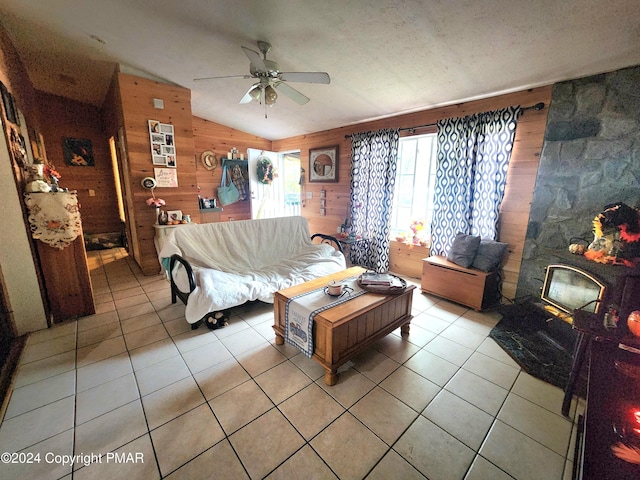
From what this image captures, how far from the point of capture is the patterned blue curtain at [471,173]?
2736mm

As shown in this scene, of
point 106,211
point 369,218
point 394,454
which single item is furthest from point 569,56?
point 106,211

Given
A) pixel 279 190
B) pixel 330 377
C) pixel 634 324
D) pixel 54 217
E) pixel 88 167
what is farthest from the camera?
pixel 279 190

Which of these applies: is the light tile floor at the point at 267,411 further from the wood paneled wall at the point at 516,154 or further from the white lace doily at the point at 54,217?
the wood paneled wall at the point at 516,154

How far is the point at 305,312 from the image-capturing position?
180 centimetres

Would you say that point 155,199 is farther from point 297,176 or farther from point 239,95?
point 297,176

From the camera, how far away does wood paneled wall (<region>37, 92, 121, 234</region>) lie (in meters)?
4.62

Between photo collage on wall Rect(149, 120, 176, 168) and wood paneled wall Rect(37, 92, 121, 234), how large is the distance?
2432 mm

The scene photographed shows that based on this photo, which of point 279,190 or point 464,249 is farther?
point 279,190

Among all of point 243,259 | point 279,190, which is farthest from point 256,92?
point 279,190

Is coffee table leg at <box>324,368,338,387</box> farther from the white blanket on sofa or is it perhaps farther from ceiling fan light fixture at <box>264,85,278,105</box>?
ceiling fan light fixture at <box>264,85,278,105</box>

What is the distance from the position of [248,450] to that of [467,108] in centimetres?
377

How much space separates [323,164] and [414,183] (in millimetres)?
1771

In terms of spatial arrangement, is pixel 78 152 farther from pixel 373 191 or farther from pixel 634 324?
pixel 634 324

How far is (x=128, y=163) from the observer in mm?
3422
